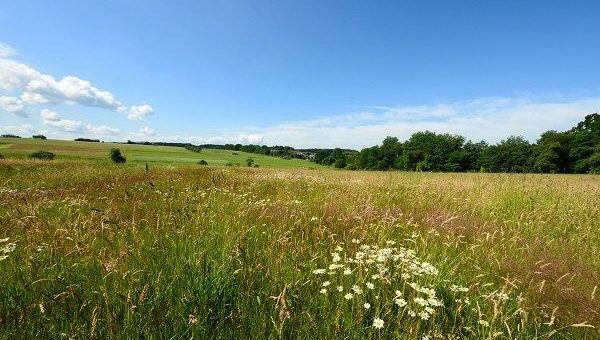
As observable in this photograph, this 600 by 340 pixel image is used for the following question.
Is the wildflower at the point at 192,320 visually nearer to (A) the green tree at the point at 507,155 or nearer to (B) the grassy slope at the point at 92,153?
(B) the grassy slope at the point at 92,153

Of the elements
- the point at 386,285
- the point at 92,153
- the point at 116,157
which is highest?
the point at 386,285

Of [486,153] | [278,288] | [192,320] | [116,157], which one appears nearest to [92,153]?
[116,157]

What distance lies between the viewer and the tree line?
7344cm

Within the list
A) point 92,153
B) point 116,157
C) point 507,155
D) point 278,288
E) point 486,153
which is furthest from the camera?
point 486,153

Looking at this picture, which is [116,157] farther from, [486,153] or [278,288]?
[486,153]

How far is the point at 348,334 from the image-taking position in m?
2.26

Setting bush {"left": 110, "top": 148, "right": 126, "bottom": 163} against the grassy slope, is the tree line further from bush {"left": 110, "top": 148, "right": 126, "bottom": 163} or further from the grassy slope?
bush {"left": 110, "top": 148, "right": 126, "bottom": 163}

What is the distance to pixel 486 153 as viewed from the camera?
96125 millimetres

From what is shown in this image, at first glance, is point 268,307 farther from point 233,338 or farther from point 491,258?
point 491,258

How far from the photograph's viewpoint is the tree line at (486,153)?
2891 inches

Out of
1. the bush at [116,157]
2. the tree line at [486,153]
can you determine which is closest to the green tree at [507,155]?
the tree line at [486,153]

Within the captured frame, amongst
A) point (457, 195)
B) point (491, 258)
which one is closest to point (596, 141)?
point (457, 195)

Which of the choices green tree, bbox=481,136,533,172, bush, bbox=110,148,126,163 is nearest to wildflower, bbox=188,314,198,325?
bush, bbox=110,148,126,163

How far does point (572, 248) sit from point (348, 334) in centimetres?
462
